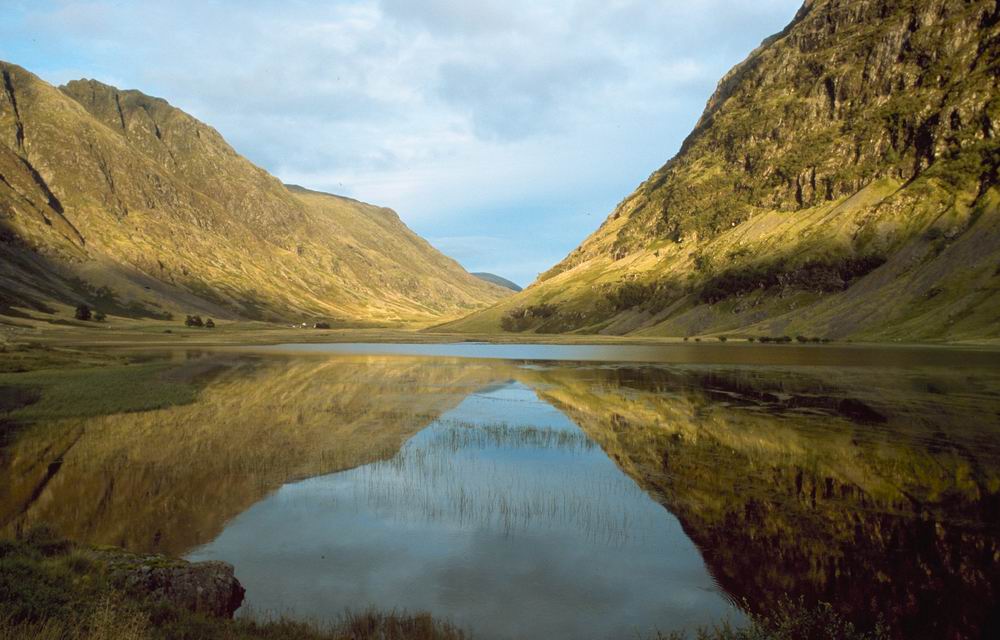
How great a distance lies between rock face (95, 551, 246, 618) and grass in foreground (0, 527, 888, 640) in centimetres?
49

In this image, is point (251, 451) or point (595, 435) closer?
point (251, 451)

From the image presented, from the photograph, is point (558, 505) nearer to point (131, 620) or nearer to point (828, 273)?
point (131, 620)

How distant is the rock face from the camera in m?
13.7

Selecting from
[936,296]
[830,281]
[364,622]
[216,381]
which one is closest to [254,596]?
[364,622]

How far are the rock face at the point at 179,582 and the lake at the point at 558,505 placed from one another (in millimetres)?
851

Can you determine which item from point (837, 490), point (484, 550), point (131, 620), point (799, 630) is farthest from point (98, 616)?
point (837, 490)

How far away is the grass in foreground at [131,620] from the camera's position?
10414 millimetres

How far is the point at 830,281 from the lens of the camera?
182 meters

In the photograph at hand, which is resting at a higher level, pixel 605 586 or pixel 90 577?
pixel 90 577

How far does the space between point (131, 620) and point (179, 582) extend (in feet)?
12.8

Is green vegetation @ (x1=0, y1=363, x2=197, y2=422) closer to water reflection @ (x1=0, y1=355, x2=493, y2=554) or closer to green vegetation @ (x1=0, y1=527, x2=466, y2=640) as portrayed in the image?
water reflection @ (x1=0, y1=355, x2=493, y2=554)

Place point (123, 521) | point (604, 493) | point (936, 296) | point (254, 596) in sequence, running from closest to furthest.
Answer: point (254, 596) < point (123, 521) < point (604, 493) < point (936, 296)

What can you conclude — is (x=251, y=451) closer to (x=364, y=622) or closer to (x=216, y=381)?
(x=364, y=622)

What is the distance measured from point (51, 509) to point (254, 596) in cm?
1068
